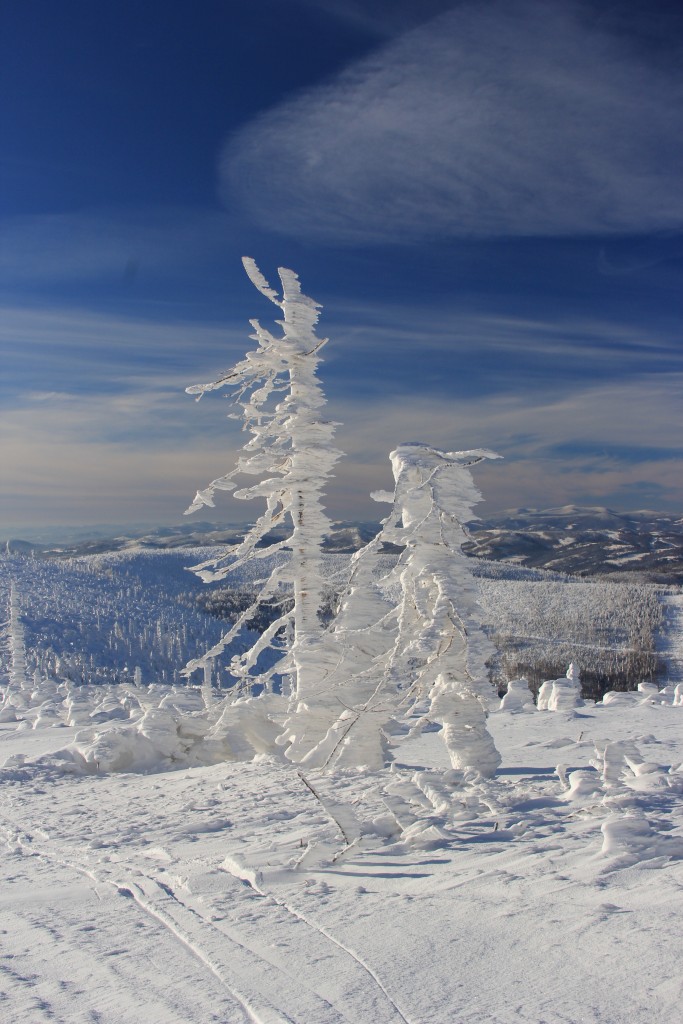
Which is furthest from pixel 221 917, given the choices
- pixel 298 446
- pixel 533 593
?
pixel 533 593

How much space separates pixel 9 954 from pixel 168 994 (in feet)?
5.54

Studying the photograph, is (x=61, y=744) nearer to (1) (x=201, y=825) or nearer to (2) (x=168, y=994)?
(1) (x=201, y=825)

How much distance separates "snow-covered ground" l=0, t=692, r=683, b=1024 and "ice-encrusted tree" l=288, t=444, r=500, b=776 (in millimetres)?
610

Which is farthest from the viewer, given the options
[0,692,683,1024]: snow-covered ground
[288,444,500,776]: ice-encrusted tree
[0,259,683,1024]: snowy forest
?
[288,444,500,776]: ice-encrusted tree

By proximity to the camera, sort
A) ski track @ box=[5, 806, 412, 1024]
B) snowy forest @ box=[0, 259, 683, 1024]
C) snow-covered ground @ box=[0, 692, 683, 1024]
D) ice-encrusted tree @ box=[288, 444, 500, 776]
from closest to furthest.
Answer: ski track @ box=[5, 806, 412, 1024], snow-covered ground @ box=[0, 692, 683, 1024], snowy forest @ box=[0, 259, 683, 1024], ice-encrusted tree @ box=[288, 444, 500, 776]

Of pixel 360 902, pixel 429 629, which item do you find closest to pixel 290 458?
pixel 429 629

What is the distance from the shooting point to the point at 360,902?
6195mm

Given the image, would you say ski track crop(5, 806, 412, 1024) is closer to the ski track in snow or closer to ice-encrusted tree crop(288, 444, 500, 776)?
the ski track in snow

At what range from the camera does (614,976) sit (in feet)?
15.1

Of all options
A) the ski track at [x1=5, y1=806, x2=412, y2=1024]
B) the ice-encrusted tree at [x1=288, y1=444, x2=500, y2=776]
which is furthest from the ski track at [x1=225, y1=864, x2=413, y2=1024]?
the ice-encrusted tree at [x1=288, y1=444, x2=500, y2=776]

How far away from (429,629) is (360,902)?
412 cm

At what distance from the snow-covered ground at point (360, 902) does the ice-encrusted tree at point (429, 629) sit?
61 cm

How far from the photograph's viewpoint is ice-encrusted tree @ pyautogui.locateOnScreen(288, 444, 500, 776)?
9.86m

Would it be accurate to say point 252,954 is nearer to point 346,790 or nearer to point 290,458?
point 346,790
